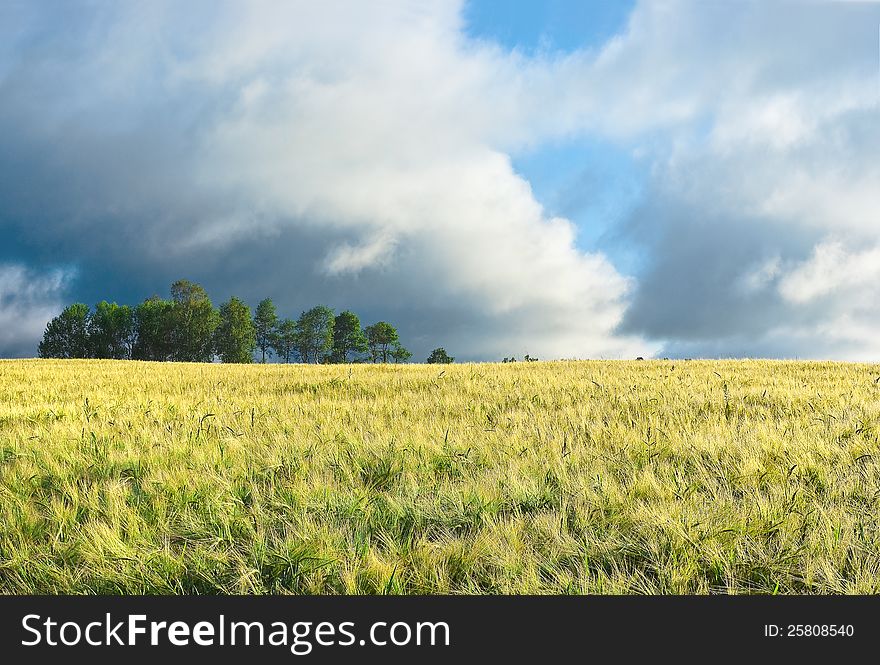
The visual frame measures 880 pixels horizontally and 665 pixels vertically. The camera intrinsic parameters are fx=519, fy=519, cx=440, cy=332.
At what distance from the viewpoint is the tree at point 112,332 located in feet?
269

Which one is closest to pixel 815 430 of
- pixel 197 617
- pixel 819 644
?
pixel 819 644

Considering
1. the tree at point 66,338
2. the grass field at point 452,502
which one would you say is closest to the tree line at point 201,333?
the tree at point 66,338

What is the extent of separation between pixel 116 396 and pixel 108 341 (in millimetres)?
83850

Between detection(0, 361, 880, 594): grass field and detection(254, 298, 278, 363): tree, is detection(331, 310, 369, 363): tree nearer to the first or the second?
detection(254, 298, 278, 363): tree

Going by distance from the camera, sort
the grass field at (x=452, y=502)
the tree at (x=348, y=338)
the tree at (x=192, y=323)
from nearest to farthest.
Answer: the grass field at (x=452, y=502) → the tree at (x=192, y=323) → the tree at (x=348, y=338)

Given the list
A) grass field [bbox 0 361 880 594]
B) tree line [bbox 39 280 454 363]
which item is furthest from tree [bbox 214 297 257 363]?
grass field [bbox 0 361 880 594]

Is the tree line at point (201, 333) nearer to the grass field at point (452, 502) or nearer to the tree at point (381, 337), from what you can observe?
the tree at point (381, 337)

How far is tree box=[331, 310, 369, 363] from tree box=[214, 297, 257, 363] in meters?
13.7

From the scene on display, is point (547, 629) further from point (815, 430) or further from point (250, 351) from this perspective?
point (250, 351)

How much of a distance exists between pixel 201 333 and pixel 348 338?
23076 millimetres

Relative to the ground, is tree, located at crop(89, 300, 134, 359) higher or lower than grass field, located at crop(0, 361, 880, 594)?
higher

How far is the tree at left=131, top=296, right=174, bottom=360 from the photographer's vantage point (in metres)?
78.1

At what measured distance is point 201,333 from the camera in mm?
76562

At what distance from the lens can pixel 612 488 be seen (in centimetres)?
431
